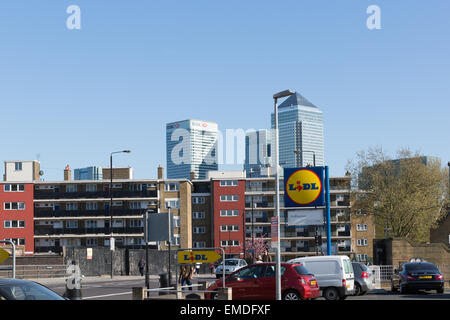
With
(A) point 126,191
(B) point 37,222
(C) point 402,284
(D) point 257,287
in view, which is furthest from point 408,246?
(B) point 37,222

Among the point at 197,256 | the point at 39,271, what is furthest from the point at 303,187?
the point at 39,271

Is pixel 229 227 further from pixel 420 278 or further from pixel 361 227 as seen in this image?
pixel 420 278

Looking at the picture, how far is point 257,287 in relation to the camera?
23.1m

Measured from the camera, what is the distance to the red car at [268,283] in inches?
899

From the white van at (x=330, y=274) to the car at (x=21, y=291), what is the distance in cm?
1448

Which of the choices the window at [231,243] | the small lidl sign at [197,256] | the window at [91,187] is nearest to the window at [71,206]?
the window at [91,187]

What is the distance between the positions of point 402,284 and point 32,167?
8038cm

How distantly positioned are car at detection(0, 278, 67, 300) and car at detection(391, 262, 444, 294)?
2179 cm

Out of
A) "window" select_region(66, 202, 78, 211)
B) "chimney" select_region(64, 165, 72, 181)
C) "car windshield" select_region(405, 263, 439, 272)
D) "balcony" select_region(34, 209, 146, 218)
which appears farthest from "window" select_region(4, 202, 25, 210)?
"car windshield" select_region(405, 263, 439, 272)

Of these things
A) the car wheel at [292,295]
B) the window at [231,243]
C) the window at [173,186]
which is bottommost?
the window at [231,243]

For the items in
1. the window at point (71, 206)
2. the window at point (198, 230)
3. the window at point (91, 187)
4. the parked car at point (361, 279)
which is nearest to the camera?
the parked car at point (361, 279)

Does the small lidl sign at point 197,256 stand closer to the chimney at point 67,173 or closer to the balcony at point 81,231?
the balcony at point 81,231
